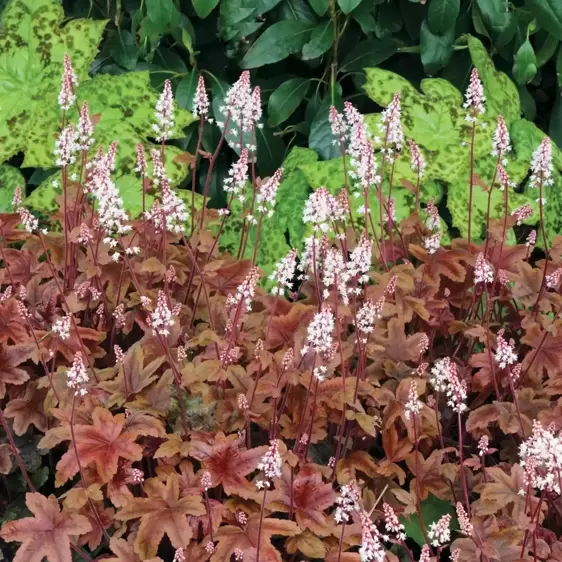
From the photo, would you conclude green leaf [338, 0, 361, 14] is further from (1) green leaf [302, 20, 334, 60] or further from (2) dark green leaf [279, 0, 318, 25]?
(2) dark green leaf [279, 0, 318, 25]

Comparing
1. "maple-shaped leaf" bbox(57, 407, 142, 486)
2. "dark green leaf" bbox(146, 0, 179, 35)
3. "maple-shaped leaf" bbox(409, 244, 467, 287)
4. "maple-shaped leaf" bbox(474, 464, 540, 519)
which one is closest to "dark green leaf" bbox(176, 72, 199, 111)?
"dark green leaf" bbox(146, 0, 179, 35)

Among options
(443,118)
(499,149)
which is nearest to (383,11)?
(443,118)

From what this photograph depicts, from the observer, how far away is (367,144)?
1608mm

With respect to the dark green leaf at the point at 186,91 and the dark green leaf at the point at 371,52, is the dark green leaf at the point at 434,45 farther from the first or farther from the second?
the dark green leaf at the point at 186,91

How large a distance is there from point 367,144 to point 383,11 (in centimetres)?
102

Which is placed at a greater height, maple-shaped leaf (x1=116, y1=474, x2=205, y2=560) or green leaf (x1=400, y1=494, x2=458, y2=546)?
maple-shaped leaf (x1=116, y1=474, x2=205, y2=560)

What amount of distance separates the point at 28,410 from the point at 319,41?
1.45 meters

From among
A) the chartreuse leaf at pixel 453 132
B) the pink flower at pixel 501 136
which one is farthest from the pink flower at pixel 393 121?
the chartreuse leaf at pixel 453 132

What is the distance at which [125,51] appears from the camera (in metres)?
2.45

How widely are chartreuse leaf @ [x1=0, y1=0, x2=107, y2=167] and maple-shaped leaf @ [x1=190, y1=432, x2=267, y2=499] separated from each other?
4.39 ft

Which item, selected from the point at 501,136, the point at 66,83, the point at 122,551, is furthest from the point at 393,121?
the point at 122,551

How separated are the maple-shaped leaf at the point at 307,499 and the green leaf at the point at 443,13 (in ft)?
4.92

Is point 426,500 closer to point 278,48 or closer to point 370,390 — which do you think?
point 370,390

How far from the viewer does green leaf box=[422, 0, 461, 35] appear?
2.24 meters
